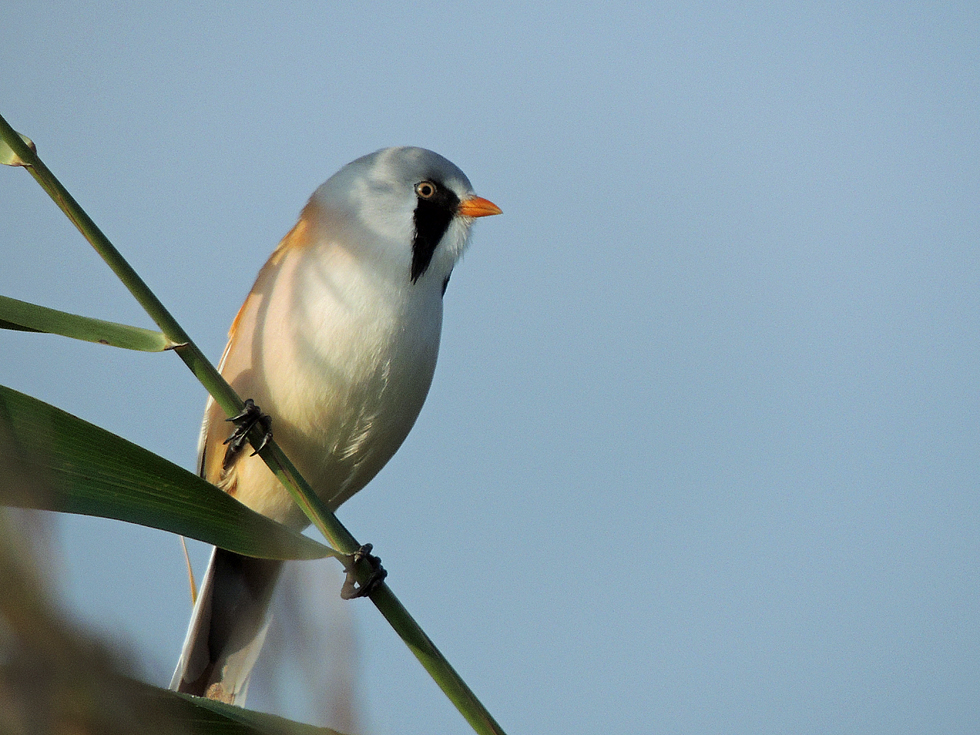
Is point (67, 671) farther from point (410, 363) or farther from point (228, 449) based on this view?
point (228, 449)

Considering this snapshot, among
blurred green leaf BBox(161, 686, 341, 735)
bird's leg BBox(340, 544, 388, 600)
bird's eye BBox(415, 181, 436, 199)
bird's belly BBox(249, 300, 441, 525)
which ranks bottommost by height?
blurred green leaf BBox(161, 686, 341, 735)

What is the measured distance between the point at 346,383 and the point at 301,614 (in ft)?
4.33

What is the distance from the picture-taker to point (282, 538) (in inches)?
48.1

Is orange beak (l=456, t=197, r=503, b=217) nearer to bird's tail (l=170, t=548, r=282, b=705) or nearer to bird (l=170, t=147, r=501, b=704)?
bird (l=170, t=147, r=501, b=704)

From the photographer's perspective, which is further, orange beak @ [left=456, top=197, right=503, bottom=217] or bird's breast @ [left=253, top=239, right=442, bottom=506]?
orange beak @ [left=456, top=197, right=503, bottom=217]

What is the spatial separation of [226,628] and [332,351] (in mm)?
877

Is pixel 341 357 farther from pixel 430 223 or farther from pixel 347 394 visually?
pixel 430 223

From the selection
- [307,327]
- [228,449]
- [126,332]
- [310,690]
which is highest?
[307,327]

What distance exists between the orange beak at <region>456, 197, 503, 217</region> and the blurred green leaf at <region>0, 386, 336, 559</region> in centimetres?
155

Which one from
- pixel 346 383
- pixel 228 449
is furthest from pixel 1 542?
pixel 228 449

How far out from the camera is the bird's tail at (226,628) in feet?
7.44

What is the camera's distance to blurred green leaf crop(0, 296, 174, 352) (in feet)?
3.79

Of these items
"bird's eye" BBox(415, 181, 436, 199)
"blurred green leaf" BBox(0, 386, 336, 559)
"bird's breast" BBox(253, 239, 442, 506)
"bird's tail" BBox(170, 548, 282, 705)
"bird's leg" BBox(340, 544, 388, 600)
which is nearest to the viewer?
"blurred green leaf" BBox(0, 386, 336, 559)

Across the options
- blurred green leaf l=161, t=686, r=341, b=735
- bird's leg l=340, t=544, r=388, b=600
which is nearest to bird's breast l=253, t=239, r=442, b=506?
bird's leg l=340, t=544, r=388, b=600
